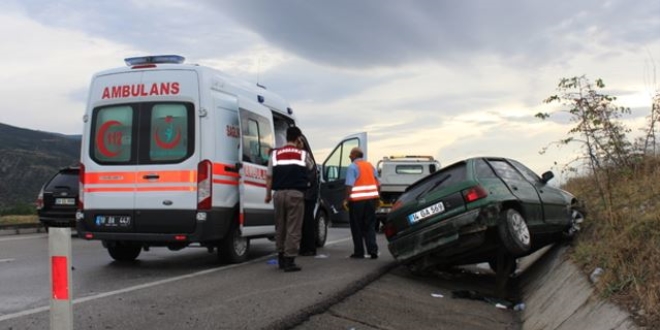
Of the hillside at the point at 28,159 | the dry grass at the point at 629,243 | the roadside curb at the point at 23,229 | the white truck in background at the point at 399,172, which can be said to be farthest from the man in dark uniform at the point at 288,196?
the hillside at the point at 28,159

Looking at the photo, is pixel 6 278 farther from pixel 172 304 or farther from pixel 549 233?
pixel 549 233

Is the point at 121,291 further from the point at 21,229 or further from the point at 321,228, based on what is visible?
the point at 21,229

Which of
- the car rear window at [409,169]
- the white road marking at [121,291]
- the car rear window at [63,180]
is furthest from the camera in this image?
the car rear window at [409,169]

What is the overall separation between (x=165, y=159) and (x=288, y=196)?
169 centimetres

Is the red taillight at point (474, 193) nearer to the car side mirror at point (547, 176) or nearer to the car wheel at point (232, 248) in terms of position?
the car side mirror at point (547, 176)

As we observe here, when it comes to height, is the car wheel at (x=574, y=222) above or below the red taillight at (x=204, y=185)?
below

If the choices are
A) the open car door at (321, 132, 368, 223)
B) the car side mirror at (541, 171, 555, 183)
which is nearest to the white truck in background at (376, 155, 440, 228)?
the open car door at (321, 132, 368, 223)

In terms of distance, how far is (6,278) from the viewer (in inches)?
306

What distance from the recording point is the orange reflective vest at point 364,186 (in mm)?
9625

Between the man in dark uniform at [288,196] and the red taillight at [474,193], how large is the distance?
82.6 inches

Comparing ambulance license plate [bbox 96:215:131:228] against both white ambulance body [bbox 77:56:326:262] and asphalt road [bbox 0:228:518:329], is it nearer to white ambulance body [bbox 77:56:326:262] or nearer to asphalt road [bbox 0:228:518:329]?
white ambulance body [bbox 77:56:326:262]

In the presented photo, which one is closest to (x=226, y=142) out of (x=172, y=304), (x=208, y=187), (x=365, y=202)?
(x=208, y=187)

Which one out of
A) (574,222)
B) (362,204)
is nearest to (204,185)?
(362,204)

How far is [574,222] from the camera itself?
28.8ft
